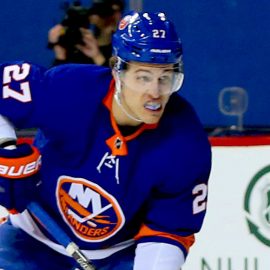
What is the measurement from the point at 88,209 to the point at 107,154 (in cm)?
18

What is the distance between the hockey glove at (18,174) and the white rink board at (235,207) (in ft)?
4.84

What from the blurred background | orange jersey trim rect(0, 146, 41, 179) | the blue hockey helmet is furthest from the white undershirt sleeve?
the blurred background

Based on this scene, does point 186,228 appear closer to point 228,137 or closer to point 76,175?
point 76,175

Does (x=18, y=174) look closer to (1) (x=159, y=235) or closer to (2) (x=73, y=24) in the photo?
(1) (x=159, y=235)

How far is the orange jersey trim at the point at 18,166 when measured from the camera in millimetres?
3010

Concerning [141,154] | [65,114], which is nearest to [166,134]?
[141,154]

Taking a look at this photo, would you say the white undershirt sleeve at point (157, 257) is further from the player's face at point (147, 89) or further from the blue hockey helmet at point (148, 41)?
the blue hockey helmet at point (148, 41)

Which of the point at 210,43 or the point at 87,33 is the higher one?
the point at 87,33

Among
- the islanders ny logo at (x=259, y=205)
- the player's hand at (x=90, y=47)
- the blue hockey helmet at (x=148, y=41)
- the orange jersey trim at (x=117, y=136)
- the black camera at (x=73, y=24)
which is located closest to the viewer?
the blue hockey helmet at (x=148, y=41)

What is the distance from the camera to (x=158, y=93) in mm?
2979

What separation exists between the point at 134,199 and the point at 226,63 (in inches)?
93.2

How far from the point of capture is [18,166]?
3.01 meters

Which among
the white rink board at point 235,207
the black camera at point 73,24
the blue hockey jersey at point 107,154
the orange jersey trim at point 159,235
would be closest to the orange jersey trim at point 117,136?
the blue hockey jersey at point 107,154

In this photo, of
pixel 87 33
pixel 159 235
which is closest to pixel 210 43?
pixel 87 33
